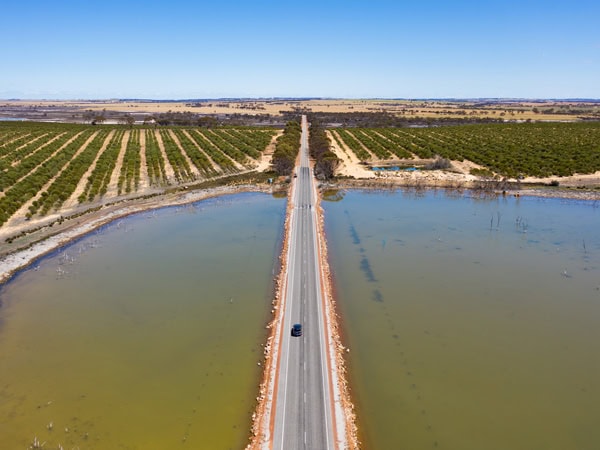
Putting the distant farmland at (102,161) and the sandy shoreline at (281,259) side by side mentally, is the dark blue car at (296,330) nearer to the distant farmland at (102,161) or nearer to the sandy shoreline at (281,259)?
the sandy shoreline at (281,259)

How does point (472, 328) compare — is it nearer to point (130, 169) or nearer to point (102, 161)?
point (130, 169)

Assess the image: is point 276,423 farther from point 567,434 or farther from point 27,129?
point 27,129

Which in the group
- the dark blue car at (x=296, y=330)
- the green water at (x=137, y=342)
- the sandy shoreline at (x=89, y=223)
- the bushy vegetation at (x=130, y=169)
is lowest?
the green water at (x=137, y=342)

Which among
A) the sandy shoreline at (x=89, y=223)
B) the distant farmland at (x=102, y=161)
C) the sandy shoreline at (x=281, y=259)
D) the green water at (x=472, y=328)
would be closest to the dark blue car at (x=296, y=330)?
the sandy shoreline at (x=281, y=259)

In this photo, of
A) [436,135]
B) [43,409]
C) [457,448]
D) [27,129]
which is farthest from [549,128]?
[27,129]

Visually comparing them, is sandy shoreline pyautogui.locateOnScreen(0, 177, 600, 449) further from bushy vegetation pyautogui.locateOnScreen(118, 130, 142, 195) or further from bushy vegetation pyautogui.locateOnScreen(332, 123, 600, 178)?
bushy vegetation pyautogui.locateOnScreen(332, 123, 600, 178)

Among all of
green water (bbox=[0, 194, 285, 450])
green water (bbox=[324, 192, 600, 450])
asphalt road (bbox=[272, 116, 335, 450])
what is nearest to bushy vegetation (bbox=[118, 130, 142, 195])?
green water (bbox=[0, 194, 285, 450])

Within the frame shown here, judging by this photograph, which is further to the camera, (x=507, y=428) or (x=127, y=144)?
(x=127, y=144)
